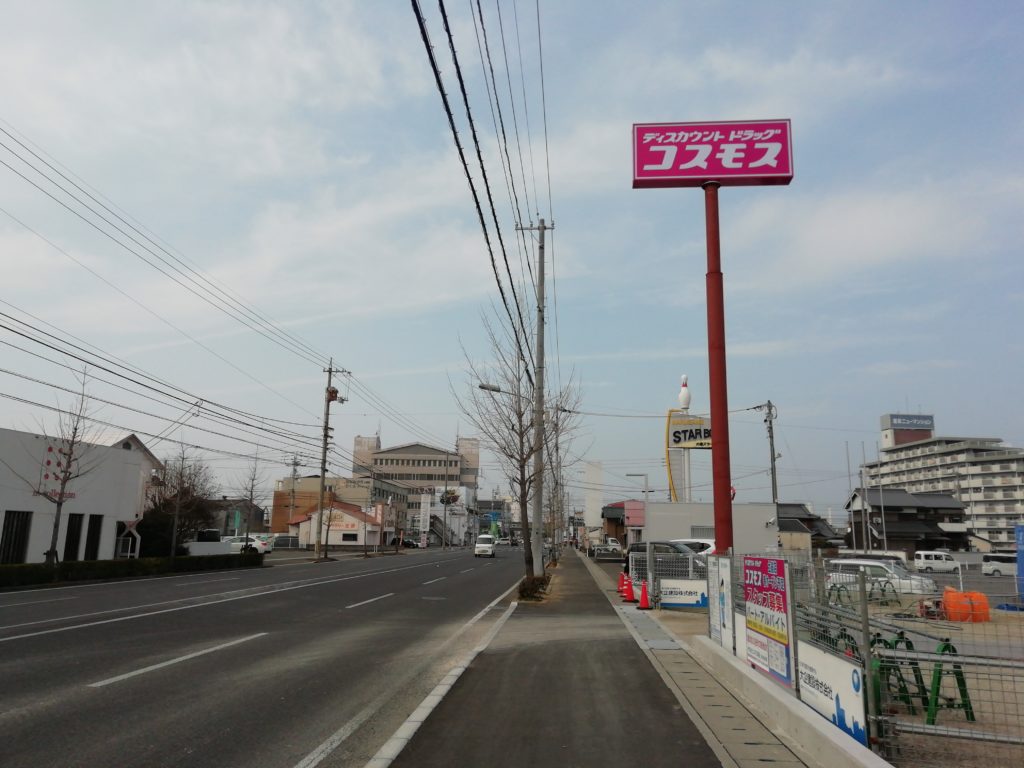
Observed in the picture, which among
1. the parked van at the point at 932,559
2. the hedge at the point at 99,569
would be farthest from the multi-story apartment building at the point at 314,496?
the parked van at the point at 932,559

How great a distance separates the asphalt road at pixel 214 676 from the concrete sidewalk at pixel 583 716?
580 mm

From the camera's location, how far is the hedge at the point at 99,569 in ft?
74.1

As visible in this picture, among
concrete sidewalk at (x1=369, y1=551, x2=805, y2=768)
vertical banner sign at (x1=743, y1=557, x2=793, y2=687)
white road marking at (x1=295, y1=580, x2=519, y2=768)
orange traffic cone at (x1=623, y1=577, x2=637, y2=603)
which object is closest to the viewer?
white road marking at (x1=295, y1=580, x2=519, y2=768)

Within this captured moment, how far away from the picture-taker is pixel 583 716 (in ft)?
23.3

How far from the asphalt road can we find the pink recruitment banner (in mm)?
11211

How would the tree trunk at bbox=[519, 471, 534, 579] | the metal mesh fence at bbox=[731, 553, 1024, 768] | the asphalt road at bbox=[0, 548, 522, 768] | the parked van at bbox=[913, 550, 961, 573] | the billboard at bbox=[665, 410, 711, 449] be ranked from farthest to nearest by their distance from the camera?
the billboard at bbox=[665, 410, 711, 449]
the parked van at bbox=[913, 550, 961, 573]
the tree trunk at bbox=[519, 471, 534, 579]
the asphalt road at bbox=[0, 548, 522, 768]
the metal mesh fence at bbox=[731, 553, 1024, 768]

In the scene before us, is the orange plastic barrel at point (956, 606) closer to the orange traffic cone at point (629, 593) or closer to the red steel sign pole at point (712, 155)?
the red steel sign pole at point (712, 155)

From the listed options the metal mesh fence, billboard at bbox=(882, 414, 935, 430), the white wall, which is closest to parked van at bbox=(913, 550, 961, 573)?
the white wall

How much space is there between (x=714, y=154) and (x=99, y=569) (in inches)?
1047

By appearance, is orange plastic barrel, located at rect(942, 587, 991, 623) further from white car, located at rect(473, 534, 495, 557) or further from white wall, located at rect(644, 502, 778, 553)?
white car, located at rect(473, 534, 495, 557)

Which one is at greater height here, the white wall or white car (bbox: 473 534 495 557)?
the white wall

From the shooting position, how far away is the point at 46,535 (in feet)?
104

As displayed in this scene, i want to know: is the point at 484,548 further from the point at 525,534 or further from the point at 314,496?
the point at 314,496

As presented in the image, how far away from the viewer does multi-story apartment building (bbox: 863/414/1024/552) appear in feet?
312
